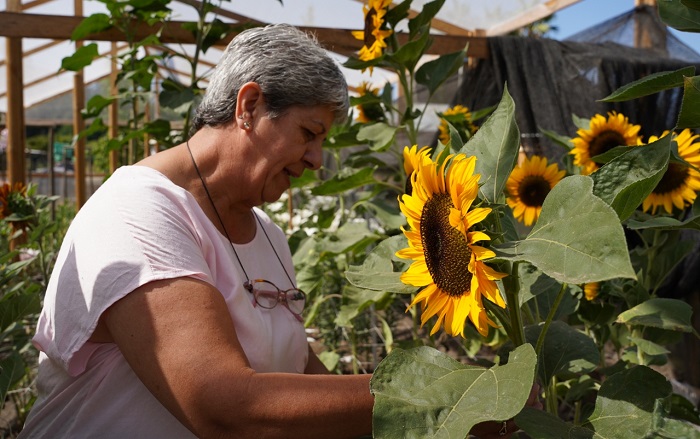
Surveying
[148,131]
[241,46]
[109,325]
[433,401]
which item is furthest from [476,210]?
[148,131]

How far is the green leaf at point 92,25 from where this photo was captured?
2.57 m

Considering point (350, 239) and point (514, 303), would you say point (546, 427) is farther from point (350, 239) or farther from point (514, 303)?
point (350, 239)

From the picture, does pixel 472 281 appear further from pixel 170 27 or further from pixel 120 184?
pixel 170 27

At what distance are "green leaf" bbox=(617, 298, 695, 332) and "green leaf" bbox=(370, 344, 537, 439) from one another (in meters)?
0.34

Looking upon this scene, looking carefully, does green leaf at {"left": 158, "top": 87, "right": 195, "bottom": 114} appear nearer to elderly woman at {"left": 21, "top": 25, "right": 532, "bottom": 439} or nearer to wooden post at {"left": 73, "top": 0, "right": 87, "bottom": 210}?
elderly woman at {"left": 21, "top": 25, "right": 532, "bottom": 439}

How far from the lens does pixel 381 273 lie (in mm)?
1031

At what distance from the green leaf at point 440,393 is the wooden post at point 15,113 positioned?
248 cm

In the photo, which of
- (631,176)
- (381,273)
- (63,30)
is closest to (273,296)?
(381,273)

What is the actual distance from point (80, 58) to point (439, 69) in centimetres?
133

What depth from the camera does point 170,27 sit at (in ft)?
9.11

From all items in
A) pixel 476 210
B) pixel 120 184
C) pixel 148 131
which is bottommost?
pixel 148 131

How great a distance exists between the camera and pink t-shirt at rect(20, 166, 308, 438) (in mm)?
1154

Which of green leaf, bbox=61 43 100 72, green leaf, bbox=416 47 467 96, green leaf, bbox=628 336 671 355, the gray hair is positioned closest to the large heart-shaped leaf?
green leaf, bbox=628 336 671 355

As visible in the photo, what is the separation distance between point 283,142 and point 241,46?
0.20 m
